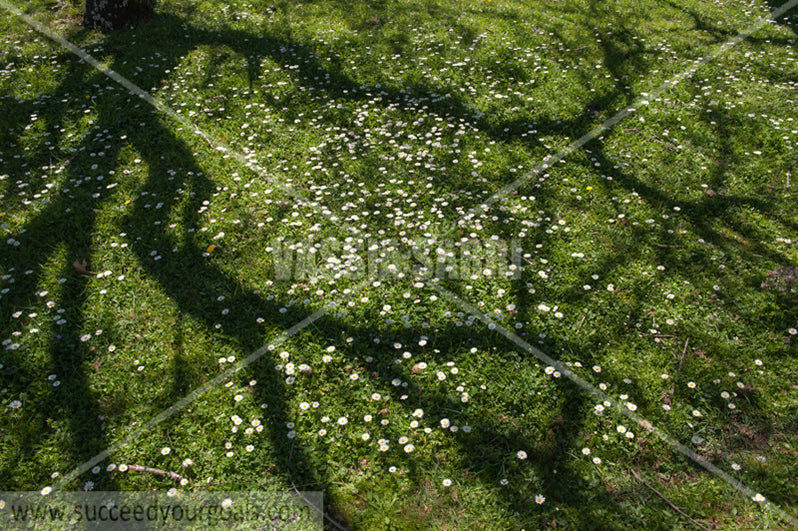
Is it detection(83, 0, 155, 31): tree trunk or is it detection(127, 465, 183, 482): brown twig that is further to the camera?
detection(83, 0, 155, 31): tree trunk

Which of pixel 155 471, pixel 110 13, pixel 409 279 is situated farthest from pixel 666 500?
pixel 110 13

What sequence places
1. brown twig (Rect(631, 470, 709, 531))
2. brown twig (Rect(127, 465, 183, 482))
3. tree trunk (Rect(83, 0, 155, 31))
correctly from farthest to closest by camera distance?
tree trunk (Rect(83, 0, 155, 31)) < brown twig (Rect(127, 465, 183, 482)) < brown twig (Rect(631, 470, 709, 531))

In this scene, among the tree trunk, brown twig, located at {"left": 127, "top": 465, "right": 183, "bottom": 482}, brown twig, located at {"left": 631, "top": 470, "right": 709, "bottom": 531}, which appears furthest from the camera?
the tree trunk

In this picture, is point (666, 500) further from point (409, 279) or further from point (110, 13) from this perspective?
point (110, 13)

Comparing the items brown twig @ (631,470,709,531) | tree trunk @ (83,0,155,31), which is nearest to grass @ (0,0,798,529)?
brown twig @ (631,470,709,531)

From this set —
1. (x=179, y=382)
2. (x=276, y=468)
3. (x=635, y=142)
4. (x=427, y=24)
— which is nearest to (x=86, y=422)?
(x=179, y=382)

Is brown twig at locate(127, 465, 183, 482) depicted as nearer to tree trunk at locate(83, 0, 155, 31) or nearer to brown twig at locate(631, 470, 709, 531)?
brown twig at locate(631, 470, 709, 531)

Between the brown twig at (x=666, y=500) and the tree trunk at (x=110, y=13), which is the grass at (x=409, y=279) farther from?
the tree trunk at (x=110, y=13)
